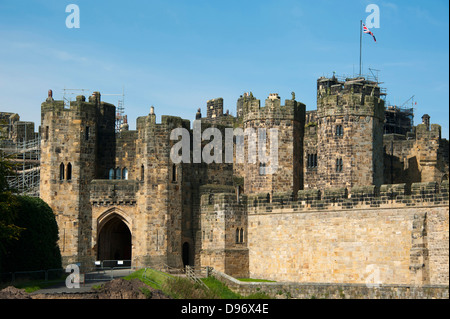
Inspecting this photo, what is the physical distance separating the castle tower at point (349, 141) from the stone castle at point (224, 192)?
0.19ft

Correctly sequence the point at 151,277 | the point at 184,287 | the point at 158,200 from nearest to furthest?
the point at 184,287, the point at 151,277, the point at 158,200

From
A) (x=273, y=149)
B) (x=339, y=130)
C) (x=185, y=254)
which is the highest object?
(x=339, y=130)

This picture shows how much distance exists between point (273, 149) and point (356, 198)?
9272mm

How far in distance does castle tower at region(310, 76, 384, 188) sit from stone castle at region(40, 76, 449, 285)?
0.19 ft

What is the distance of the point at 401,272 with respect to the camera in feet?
153

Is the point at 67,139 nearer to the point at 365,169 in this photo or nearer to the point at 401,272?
the point at 365,169

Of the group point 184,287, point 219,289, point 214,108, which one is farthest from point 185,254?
point 214,108

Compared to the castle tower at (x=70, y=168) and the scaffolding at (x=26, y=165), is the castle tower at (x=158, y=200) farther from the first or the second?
the scaffolding at (x=26, y=165)

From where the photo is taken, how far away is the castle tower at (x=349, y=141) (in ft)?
181

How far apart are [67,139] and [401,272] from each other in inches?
Result: 823

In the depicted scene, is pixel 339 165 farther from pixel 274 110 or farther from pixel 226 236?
pixel 226 236

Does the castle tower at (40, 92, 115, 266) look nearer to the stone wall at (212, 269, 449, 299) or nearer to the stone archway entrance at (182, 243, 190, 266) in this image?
the stone archway entrance at (182, 243, 190, 266)

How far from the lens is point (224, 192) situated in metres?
56.7
